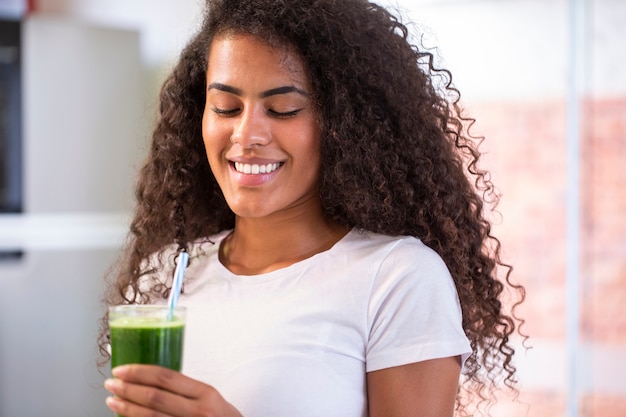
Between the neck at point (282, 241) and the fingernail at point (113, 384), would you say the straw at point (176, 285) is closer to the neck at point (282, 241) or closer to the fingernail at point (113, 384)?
the fingernail at point (113, 384)

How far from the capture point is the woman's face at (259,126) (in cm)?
153

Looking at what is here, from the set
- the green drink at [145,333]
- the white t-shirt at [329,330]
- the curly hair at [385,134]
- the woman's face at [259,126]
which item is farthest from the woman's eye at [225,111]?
the green drink at [145,333]

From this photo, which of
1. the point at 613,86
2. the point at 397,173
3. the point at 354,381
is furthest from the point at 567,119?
the point at 354,381

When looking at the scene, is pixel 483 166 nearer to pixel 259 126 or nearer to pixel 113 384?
pixel 259 126

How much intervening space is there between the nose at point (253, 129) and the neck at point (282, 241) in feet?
0.65

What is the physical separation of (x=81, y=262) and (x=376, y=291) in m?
2.64

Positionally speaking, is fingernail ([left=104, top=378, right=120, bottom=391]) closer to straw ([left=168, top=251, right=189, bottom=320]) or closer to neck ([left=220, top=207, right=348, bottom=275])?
straw ([left=168, top=251, right=189, bottom=320])

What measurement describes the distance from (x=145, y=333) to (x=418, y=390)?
0.45m

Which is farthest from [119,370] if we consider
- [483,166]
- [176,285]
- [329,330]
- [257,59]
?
[483,166]

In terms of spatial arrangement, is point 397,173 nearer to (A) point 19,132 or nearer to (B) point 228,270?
(B) point 228,270

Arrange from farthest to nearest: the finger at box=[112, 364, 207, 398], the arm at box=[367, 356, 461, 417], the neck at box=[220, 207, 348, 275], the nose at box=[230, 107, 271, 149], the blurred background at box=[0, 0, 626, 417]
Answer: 1. the blurred background at box=[0, 0, 626, 417]
2. the neck at box=[220, 207, 348, 275]
3. the nose at box=[230, 107, 271, 149]
4. the arm at box=[367, 356, 461, 417]
5. the finger at box=[112, 364, 207, 398]

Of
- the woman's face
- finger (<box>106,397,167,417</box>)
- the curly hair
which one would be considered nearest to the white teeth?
the woman's face

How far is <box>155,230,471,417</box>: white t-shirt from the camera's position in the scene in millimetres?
1441

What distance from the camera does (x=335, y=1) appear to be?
5.25ft
